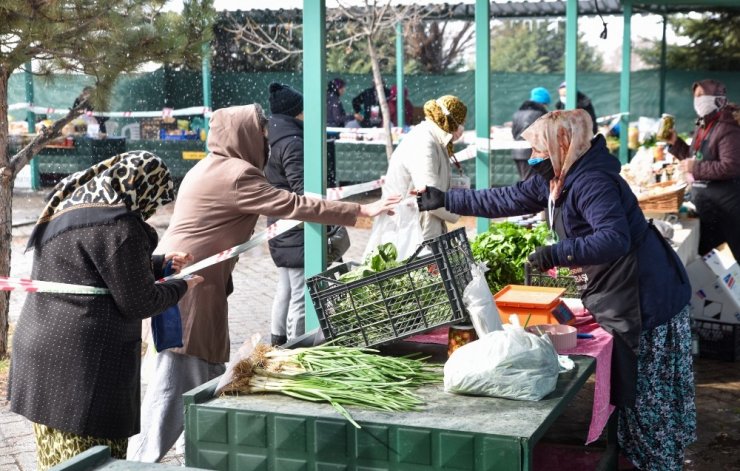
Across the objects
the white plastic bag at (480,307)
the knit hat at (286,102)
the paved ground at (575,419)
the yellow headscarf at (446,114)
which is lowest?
the paved ground at (575,419)

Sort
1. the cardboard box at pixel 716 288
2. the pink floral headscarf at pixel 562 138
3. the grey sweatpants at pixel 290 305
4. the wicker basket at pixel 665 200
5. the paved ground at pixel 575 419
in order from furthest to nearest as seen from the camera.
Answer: the wicker basket at pixel 665 200, the cardboard box at pixel 716 288, the grey sweatpants at pixel 290 305, the paved ground at pixel 575 419, the pink floral headscarf at pixel 562 138

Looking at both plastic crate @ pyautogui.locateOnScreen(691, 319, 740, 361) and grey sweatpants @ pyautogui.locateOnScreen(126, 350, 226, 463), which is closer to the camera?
grey sweatpants @ pyautogui.locateOnScreen(126, 350, 226, 463)

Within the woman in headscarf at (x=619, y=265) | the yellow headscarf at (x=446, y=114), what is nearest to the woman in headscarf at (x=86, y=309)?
the woman in headscarf at (x=619, y=265)

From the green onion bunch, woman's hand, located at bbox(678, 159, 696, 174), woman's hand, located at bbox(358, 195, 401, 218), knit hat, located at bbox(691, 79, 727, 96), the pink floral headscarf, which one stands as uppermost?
knit hat, located at bbox(691, 79, 727, 96)

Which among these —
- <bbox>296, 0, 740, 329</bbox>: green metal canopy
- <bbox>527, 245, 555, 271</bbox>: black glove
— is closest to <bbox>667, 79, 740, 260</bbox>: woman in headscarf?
<bbox>296, 0, 740, 329</bbox>: green metal canopy

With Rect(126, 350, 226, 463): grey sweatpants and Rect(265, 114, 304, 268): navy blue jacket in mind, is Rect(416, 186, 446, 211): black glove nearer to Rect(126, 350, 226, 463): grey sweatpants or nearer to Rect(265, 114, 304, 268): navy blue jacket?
Rect(126, 350, 226, 463): grey sweatpants

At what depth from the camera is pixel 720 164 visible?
8.15 m

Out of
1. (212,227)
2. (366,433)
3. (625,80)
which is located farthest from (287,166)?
(625,80)

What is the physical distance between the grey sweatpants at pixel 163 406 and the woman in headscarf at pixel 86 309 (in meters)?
0.82

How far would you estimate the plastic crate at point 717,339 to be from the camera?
7359mm

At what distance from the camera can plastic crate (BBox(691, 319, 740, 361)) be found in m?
7.36

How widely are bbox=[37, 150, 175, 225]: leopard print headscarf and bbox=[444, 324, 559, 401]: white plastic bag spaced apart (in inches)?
49.3

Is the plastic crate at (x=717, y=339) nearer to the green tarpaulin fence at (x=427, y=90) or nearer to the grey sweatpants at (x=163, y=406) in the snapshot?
the grey sweatpants at (x=163, y=406)

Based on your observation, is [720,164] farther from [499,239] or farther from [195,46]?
[195,46]
